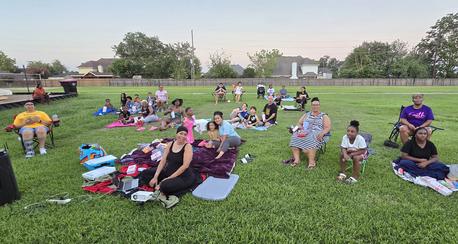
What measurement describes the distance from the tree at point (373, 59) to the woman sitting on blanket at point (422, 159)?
47.0 metres

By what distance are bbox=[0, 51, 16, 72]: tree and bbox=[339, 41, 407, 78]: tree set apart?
2798 inches

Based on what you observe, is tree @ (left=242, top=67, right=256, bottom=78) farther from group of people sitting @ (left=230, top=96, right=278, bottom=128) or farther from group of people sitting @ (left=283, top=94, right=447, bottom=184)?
group of people sitting @ (left=283, top=94, right=447, bottom=184)

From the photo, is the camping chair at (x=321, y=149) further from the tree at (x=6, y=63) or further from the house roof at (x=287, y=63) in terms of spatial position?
the tree at (x=6, y=63)

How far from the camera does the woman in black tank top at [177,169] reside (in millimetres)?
3461

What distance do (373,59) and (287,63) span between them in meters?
17.1

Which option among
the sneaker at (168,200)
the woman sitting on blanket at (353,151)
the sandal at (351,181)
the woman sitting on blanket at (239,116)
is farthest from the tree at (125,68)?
the sandal at (351,181)

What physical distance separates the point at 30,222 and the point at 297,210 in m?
3.10

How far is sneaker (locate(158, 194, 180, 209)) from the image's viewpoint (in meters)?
3.06

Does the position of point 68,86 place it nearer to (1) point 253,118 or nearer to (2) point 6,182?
(1) point 253,118

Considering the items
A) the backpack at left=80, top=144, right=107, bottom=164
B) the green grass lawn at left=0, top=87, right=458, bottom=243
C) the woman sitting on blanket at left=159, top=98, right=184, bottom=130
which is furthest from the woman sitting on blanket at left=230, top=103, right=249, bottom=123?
the backpack at left=80, top=144, right=107, bottom=164

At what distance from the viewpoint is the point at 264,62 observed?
167ft

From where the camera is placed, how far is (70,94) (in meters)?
16.8

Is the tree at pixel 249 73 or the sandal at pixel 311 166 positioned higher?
the tree at pixel 249 73

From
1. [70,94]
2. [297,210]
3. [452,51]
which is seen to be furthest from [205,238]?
[452,51]
